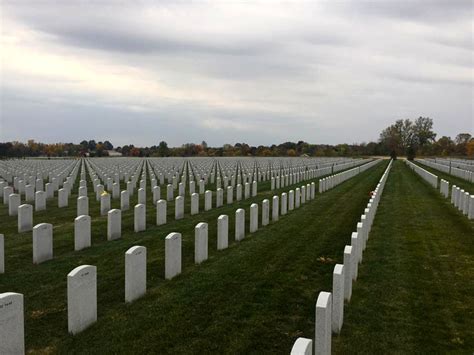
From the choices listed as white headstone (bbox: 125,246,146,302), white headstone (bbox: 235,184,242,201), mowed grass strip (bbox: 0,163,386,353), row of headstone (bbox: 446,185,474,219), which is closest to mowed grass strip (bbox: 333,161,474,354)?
mowed grass strip (bbox: 0,163,386,353)

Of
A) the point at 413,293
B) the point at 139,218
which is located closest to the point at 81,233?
the point at 139,218

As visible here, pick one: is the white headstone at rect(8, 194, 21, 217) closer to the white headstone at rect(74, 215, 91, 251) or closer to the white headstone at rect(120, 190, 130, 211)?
the white headstone at rect(120, 190, 130, 211)

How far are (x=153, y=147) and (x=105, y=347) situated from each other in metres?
119

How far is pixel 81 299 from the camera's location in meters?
5.47

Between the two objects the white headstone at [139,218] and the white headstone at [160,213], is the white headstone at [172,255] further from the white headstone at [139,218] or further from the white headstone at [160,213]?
the white headstone at [160,213]

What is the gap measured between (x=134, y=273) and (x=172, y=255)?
1.25 metres

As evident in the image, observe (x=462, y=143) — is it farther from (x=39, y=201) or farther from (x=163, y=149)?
(x=39, y=201)

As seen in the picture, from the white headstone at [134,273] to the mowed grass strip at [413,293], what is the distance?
3120mm

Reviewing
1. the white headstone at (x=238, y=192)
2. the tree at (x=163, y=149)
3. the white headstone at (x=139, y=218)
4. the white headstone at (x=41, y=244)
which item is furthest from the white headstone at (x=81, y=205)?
the tree at (x=163, y=149)

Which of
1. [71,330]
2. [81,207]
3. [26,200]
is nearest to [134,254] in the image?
[71,330]

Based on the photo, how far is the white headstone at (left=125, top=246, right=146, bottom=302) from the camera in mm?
6480

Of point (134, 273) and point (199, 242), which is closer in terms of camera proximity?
point (134, 273)

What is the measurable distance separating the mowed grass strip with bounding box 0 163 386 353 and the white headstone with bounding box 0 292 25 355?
0.44m

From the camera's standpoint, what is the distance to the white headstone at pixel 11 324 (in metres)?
4.37
